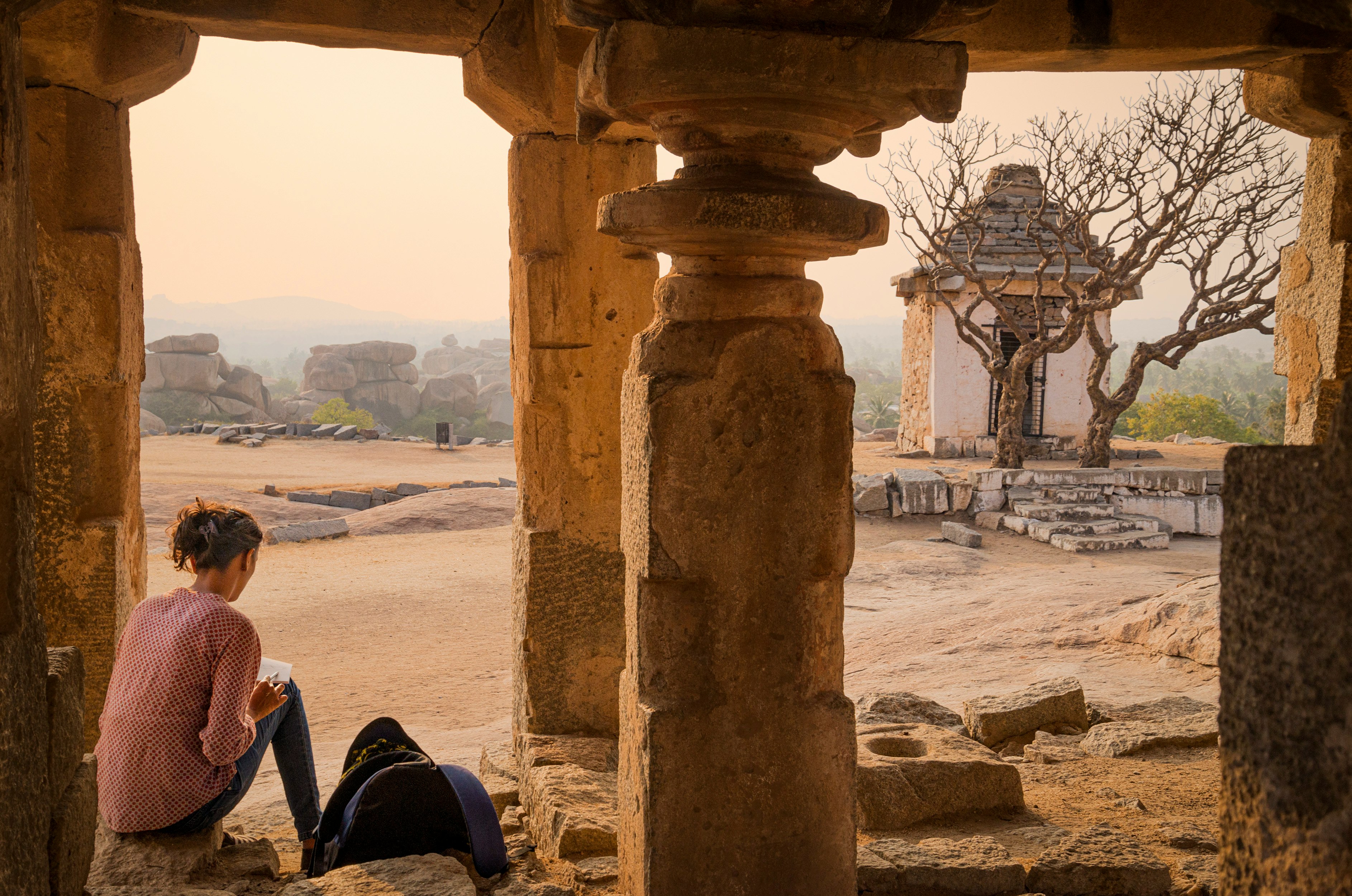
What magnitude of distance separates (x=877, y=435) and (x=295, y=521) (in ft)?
62.2

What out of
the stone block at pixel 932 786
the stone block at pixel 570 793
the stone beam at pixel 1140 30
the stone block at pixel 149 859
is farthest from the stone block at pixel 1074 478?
the stone block at pixel 149 859

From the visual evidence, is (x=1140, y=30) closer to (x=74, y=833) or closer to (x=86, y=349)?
(x=74, y=833)

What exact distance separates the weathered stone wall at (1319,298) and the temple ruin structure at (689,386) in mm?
20

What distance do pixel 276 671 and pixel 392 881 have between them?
1.27 m

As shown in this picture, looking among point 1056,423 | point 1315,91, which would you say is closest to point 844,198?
point 1315,91

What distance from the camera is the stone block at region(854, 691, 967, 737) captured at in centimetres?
495

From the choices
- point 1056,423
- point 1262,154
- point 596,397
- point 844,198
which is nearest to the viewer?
point 844,198

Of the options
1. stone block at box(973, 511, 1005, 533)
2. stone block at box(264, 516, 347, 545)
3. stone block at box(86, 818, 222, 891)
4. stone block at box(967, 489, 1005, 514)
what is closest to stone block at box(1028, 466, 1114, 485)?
stone block at box(967, 489, 1005, 514)

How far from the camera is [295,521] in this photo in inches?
522

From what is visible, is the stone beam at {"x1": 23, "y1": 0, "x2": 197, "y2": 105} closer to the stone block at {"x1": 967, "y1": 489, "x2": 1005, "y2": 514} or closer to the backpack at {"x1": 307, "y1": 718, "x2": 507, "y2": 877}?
the backpack at {"x1": 307, "y1": 718, "x2": 507, "y2": 877}

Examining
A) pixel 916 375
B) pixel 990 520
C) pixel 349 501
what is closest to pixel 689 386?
pixel 990 520

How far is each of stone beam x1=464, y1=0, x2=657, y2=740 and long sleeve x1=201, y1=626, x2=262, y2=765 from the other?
138 cm

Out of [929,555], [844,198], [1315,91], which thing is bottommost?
[929,555]

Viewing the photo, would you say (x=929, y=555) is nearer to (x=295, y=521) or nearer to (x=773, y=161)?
(x=295, y=521)
